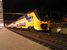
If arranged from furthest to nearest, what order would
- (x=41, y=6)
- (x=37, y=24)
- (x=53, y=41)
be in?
(x=41, y=6), (x=37, y=24), (x=53, y=41)

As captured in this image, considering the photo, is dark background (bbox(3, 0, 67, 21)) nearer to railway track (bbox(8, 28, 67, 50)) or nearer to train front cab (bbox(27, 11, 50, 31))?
train front cab (bbox(27, 11, 50, 31))

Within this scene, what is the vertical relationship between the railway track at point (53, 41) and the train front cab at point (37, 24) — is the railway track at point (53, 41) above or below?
below

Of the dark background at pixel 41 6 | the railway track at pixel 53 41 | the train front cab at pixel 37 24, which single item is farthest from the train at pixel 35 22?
the dark background at pixel 41 6

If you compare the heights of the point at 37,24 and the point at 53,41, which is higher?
the point at 37,24

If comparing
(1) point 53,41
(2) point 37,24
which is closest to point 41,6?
(2) point 37,24

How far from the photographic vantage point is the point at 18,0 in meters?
32.0

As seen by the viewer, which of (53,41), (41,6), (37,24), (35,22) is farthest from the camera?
(41,6)

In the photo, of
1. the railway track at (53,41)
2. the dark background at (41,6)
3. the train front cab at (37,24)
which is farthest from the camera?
the dark background at (41,6)

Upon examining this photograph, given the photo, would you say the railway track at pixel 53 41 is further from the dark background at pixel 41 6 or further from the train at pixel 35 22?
the dark background at pixel 41 6

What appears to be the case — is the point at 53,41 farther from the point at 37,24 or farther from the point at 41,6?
the point at 41,6

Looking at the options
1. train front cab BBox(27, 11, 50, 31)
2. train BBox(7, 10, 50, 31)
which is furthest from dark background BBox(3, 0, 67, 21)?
train front cab BBox(27, 11, 50, 31)

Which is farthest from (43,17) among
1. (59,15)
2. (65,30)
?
(59,15)

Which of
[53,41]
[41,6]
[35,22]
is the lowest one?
[53,41]

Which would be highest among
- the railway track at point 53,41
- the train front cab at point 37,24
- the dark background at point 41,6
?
the dark background at point 41,6
